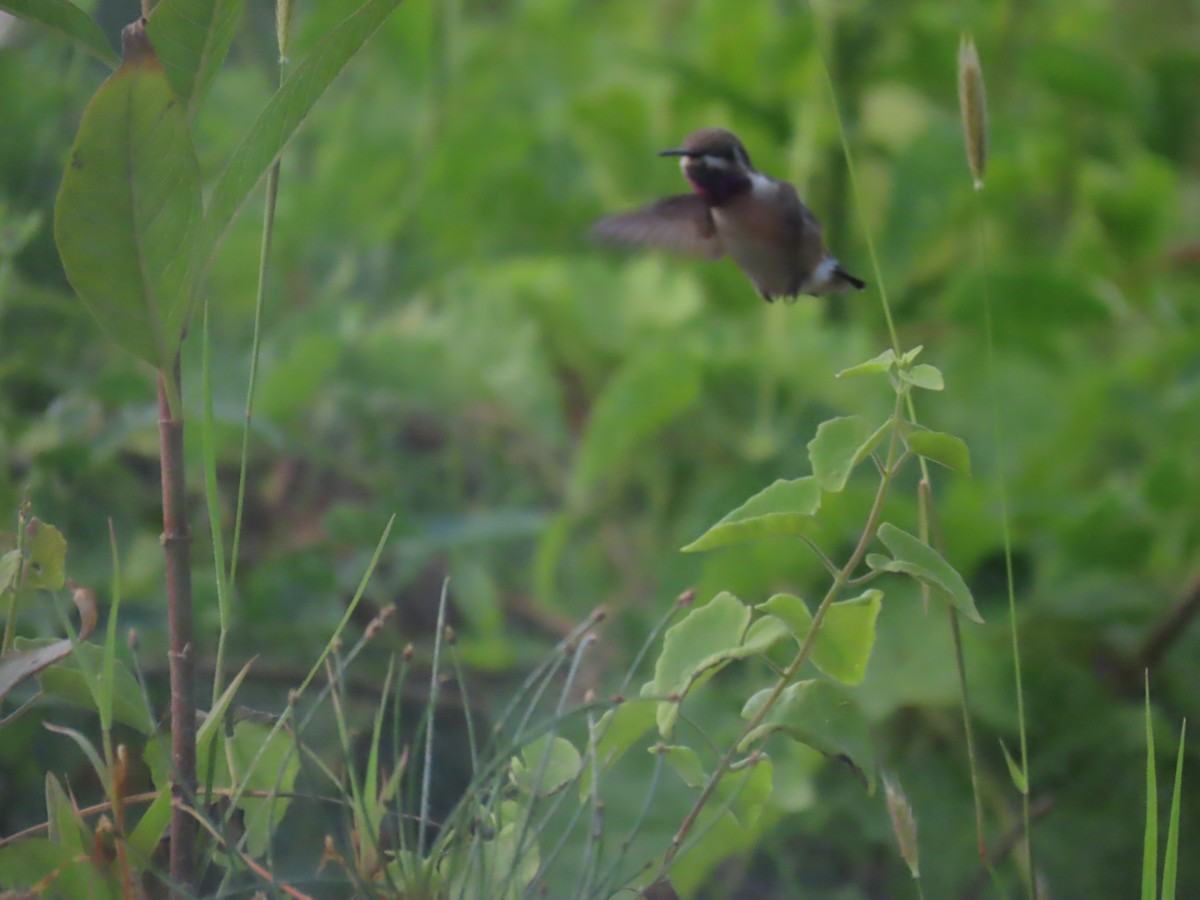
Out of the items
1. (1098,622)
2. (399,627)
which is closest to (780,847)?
(1098,622)

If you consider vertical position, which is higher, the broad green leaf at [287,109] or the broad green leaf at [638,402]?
the broad green leaf at [287,109]

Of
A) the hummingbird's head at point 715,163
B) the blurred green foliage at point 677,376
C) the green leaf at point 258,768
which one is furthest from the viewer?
the blurred green foliage at point 677,376

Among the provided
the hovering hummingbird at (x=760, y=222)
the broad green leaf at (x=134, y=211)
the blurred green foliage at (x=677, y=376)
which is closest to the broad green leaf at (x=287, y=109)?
the broad green leaf at (x=134, y=211)

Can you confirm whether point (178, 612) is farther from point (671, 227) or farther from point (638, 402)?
point (638, 402)

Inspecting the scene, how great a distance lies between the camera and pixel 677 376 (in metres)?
1.33

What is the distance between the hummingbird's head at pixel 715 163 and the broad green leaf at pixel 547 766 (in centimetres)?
30

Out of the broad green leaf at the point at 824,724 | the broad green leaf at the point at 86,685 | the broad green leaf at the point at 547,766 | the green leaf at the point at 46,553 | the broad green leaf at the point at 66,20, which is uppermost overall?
the broad green leaf at the point at 66,20

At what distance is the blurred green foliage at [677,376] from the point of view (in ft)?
4.05

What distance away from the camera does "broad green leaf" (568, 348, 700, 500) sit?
132cm

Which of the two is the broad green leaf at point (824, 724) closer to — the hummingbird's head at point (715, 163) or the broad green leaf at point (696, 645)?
the broad green leaf at point (696, 645)

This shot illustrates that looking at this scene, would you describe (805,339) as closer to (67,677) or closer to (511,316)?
(511,316)

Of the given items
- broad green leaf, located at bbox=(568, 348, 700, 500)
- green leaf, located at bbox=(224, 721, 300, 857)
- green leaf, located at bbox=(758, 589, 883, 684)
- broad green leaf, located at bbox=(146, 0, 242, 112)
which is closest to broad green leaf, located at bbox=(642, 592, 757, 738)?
green leaf, located at bbox=(758, 589, 883, 684)

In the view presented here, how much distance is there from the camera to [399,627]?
5.19 feet

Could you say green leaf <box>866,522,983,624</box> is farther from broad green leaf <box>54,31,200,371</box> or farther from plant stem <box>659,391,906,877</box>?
broad green leaf <box>54,31,200,371</box>
